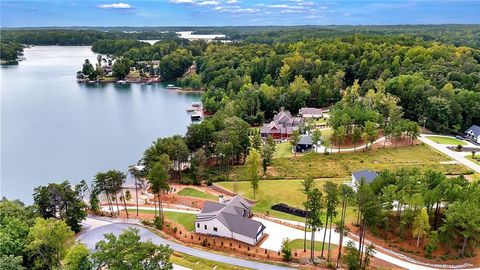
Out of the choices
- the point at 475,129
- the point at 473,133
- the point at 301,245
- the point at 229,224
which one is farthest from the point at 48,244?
the point at 475,129

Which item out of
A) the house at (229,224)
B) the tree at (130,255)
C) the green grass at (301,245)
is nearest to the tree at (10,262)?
the tree at (130,255)

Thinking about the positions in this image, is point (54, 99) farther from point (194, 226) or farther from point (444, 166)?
point (444, 166)

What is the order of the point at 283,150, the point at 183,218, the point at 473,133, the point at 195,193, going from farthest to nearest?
the point at 473,133
the point at 283,150
the point at 195,193
the point at 183,218

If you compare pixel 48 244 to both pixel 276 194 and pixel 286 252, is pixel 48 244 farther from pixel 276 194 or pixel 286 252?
pixel 276 194

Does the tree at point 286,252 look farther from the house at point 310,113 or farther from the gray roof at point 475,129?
the house at point 310,113

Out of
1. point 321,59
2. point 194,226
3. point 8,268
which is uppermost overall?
point 321,59

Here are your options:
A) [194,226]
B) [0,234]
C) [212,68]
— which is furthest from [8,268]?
Result: [212,68]

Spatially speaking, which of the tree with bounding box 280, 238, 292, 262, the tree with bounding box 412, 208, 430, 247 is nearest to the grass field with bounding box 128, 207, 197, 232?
the tree with bounding box 280, 238, 292, 262
